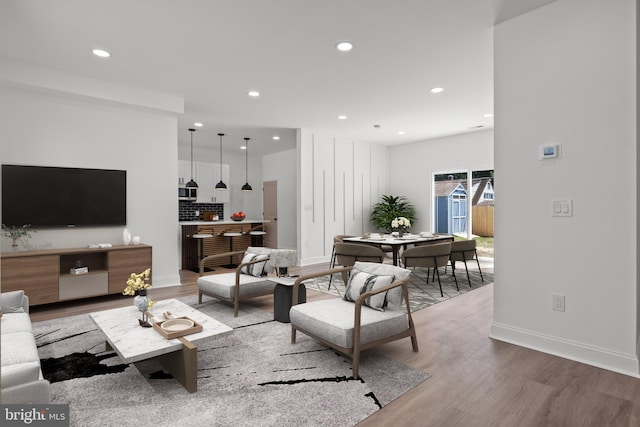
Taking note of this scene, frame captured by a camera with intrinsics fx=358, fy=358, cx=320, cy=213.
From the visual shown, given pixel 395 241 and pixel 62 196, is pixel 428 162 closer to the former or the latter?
pixel 395 241

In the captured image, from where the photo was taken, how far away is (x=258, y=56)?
12.8 ft

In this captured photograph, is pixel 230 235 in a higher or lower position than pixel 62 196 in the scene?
lower

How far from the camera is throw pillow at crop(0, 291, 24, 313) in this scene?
2.97 meters

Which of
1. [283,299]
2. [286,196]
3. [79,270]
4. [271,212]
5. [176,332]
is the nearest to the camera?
[176,332]

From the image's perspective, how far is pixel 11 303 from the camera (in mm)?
3039

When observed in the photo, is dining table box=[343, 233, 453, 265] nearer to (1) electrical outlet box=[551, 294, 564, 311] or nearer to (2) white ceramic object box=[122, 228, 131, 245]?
(1) electrical outlet box=[551, 294, 564, 311]

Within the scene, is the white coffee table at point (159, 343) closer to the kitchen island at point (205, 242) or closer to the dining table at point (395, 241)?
the dining table at point (395, 241)

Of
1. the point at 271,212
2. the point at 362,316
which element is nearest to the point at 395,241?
the point at 362,316

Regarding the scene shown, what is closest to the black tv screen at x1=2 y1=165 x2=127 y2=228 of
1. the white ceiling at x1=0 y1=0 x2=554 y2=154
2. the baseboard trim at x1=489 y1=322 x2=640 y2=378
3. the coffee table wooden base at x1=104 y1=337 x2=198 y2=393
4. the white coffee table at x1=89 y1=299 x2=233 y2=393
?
the white ceiling at x1=0 y1=0 x2=554 y2=154

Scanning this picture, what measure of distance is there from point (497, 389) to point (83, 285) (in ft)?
15.2

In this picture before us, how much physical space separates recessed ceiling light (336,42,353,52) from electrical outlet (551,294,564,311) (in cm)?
298

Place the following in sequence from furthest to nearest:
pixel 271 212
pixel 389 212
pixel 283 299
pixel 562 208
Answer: pixel 271 212, pixel 389 212, pixel 283 299, pixel 562 208

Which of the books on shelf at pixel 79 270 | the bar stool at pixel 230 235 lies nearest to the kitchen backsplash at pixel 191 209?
the bar stool at pixel 230 235

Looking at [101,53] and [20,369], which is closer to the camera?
[20,369]
